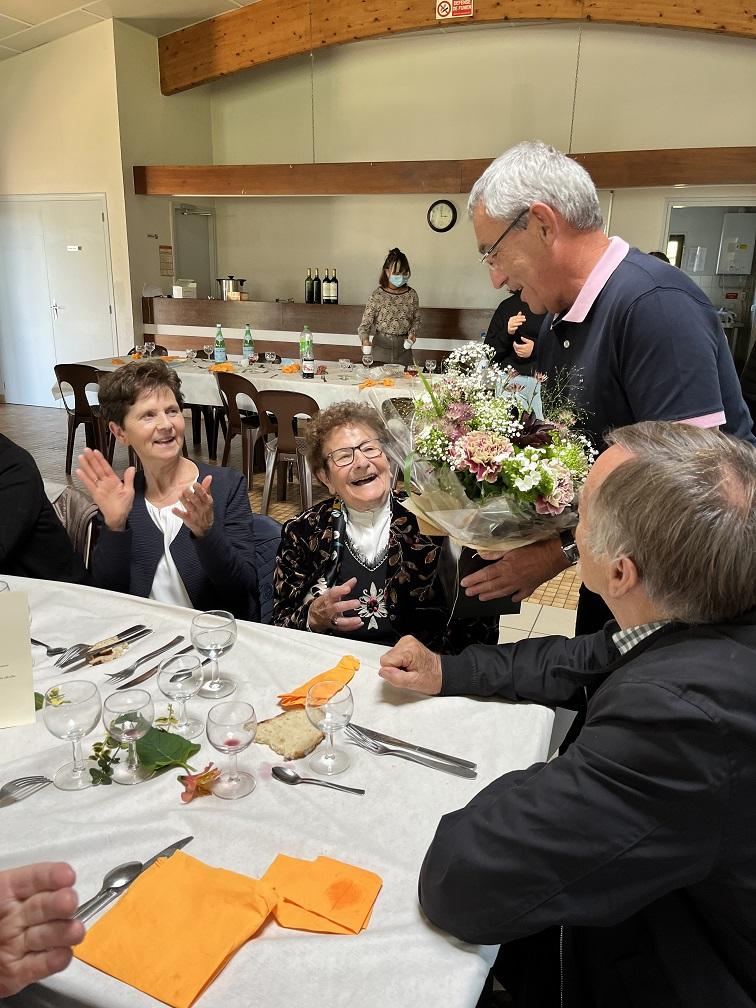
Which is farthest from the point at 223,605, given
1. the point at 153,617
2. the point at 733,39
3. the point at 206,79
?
the point at 206,79

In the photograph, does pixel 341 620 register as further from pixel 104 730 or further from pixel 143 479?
pixel 143 479

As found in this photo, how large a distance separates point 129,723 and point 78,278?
9.21 metres

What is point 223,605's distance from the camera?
2328 millimetres

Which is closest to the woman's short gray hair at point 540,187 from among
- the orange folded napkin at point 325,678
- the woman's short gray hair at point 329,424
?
the woman's short gray hair at point 329,424

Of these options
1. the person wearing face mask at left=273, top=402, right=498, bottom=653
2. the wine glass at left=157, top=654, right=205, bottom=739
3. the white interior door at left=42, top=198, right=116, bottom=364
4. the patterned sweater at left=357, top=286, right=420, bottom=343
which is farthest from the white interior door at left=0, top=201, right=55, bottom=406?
the wine glass at left=157, top=654, right=205, bottom=739

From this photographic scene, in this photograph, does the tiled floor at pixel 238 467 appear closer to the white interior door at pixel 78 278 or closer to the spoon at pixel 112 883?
the spoon at pixel 112 883

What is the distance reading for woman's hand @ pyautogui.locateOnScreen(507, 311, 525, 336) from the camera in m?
5.83

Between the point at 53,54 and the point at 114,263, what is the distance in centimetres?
248

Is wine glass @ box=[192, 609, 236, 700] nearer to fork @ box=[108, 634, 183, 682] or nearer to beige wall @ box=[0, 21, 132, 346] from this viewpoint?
fork @ box=[108, 634, 183, 682]

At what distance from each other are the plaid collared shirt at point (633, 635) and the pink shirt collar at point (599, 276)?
946 mm

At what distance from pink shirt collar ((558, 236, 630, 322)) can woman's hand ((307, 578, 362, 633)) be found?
90 centimetres

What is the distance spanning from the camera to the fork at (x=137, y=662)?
5.15 feet

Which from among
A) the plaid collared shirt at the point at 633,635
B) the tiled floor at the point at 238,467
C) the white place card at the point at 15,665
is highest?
the plaid collared shirt at the point at 633,635

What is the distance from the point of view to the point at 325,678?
155cm
